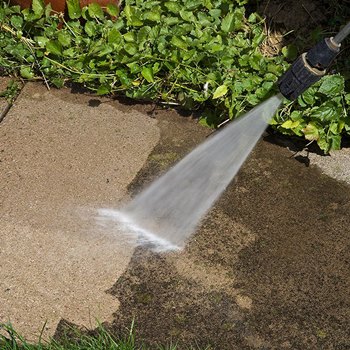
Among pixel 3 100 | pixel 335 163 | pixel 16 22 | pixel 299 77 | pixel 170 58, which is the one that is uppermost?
pixel 299 77

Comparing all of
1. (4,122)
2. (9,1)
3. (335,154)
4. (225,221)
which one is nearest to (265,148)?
(335,154)

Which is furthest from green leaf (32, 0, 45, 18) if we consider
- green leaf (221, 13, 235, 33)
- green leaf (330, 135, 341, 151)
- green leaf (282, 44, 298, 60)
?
green leaf (330, 135, 341, 151)

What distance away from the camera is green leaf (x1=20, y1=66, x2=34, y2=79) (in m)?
3.85

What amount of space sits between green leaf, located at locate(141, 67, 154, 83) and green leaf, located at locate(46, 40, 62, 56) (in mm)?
448

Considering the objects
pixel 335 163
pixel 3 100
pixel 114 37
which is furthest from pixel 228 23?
pixel 3 100

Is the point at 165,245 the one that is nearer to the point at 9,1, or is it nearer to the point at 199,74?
the point at 199,74

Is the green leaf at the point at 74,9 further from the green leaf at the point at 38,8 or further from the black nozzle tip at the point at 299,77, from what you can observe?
the black nozzle tip at the point at 299,77

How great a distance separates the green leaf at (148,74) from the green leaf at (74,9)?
51 centimetres

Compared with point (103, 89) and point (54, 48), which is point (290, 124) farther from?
point (54, 48)

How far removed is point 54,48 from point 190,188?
1051 mm

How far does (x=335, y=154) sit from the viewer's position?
353 centimetres

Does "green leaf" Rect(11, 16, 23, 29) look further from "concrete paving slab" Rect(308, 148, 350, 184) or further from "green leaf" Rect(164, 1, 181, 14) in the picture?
"concrete paving slab" Rect(308, 148, 350, 184)

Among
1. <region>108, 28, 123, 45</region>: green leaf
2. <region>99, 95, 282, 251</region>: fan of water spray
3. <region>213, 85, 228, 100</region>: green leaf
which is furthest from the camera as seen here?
<region>108, 28, 123, 45</region>: green leaf

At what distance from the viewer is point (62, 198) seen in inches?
127
